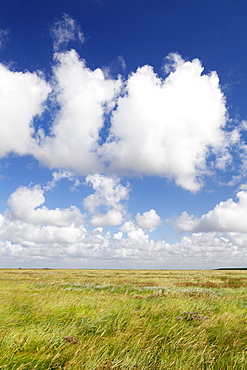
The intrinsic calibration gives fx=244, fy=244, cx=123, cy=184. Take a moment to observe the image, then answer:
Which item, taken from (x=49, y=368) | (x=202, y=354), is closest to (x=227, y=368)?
(x=202, y=354)

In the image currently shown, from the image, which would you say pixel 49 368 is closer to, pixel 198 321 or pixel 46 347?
pixel 46 347

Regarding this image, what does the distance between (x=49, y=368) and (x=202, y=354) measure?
9.05 ft

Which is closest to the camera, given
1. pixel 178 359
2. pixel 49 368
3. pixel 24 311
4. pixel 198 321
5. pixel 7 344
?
pixel 49 368

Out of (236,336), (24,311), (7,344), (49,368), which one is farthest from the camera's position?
(24,311)

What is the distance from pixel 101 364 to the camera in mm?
4172

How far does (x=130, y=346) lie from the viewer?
5035mm

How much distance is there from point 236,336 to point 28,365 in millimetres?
4810

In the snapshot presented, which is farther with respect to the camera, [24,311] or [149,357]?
[24,311]

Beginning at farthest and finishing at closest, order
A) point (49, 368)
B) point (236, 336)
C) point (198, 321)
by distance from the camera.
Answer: point (198, 321), point (236, 336), point (49, 368)

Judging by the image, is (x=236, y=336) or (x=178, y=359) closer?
(x=178, y=359)

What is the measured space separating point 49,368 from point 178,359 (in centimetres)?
226

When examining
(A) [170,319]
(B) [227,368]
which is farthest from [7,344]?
(A) [170,319]

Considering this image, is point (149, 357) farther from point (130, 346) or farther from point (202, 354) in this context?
point (202, 354)

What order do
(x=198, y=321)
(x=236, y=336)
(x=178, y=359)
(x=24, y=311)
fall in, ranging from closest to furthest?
1. (x=178, y=359)
2. (x=236, y=336)
3. (x=198, y=321)
4. (x=24, y=311)
